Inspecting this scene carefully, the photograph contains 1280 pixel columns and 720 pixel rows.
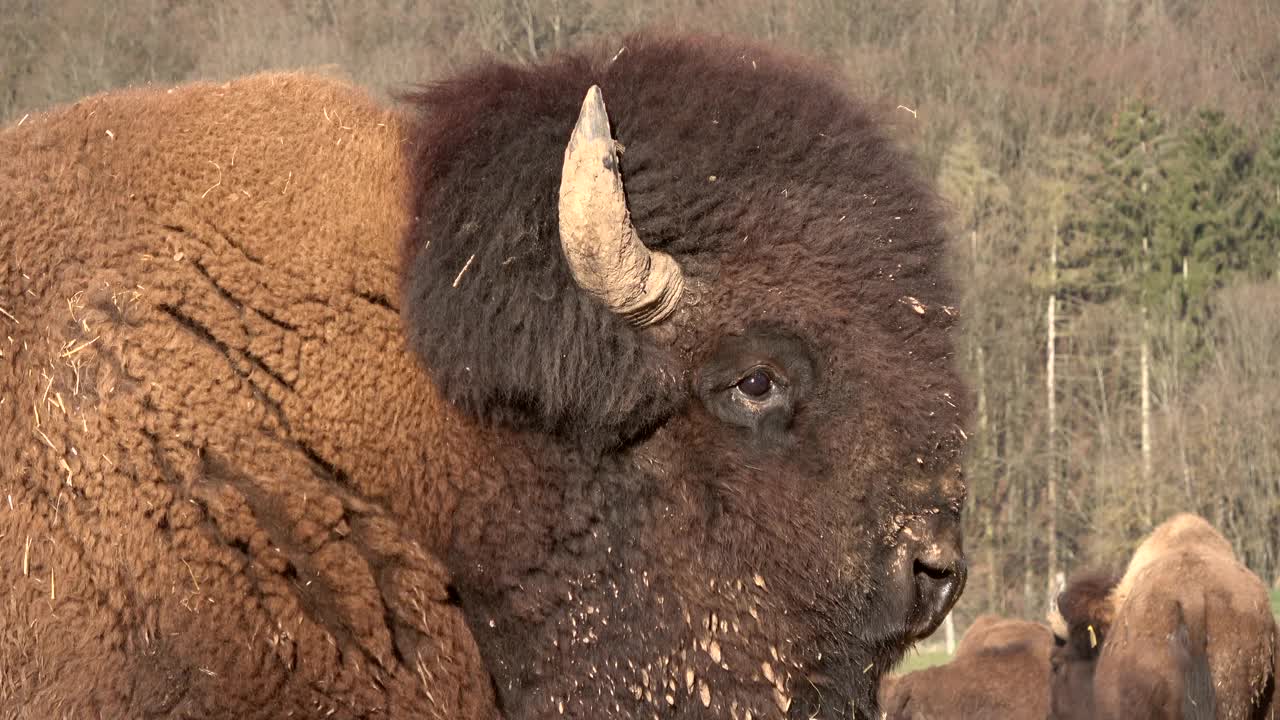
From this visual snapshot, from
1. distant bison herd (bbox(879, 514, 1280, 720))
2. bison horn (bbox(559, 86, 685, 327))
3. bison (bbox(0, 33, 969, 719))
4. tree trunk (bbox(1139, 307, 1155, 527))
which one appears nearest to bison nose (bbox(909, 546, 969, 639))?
bison (bbox(0, 33, 969, 719))

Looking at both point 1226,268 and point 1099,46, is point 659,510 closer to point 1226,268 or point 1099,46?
point 1226,268

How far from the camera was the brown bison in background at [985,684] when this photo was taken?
15875 mm

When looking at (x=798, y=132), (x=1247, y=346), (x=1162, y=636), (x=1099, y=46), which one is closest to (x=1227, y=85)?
(x=1099, y=46)

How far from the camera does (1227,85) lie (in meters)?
52.7

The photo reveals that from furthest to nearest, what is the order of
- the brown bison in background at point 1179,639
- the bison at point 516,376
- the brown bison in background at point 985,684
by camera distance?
the brown bison in background at point 985,684 < the brown bison in background at point 1179,639 < the bison at point 516,376

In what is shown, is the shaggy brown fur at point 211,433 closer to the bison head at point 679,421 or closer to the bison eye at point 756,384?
the bison head at point 679,421

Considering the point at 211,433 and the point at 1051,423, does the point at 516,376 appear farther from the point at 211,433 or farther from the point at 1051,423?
Answer: the point at 1051,423

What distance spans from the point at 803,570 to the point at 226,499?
1417mm

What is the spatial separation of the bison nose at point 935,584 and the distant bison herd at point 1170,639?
6.75 m

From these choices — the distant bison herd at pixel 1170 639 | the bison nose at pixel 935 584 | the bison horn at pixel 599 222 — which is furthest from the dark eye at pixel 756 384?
the distant bison herd at pixel 1170 639

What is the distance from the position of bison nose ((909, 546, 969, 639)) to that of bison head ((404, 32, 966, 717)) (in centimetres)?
1

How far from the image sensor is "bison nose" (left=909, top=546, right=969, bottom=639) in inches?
142

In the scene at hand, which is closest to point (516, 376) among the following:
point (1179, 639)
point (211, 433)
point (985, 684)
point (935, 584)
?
point (211, 433)

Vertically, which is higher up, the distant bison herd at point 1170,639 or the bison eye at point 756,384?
the bison eye at point 756,384
